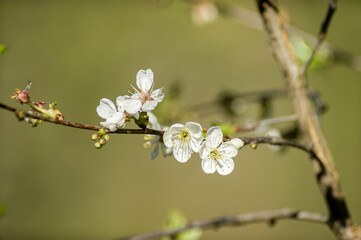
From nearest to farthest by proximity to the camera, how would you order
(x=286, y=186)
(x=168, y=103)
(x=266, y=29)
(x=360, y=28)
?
(x=266, y=29) < (x=168, y=103) < (x=360, y=28) < (x=286, y=186)

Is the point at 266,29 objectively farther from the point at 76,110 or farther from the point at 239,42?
the point at 76,110

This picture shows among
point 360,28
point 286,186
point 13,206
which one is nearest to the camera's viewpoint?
point 360,28

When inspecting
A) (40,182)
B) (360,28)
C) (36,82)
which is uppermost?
(36,82)

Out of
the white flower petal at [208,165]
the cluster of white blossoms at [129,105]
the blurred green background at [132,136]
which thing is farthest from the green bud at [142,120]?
the blurred green background at [132,136]

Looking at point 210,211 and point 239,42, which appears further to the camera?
point 239,42

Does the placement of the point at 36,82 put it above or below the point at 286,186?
above

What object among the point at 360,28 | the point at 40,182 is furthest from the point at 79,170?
the point at 360,28

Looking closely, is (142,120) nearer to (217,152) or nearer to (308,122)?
(217,152)

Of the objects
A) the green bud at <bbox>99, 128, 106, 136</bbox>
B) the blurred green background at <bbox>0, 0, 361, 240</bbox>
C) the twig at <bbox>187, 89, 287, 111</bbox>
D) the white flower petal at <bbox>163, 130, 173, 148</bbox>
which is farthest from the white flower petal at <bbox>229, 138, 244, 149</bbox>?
the blurred green background at <bbox>0, 0, 361, 240</bbox>
